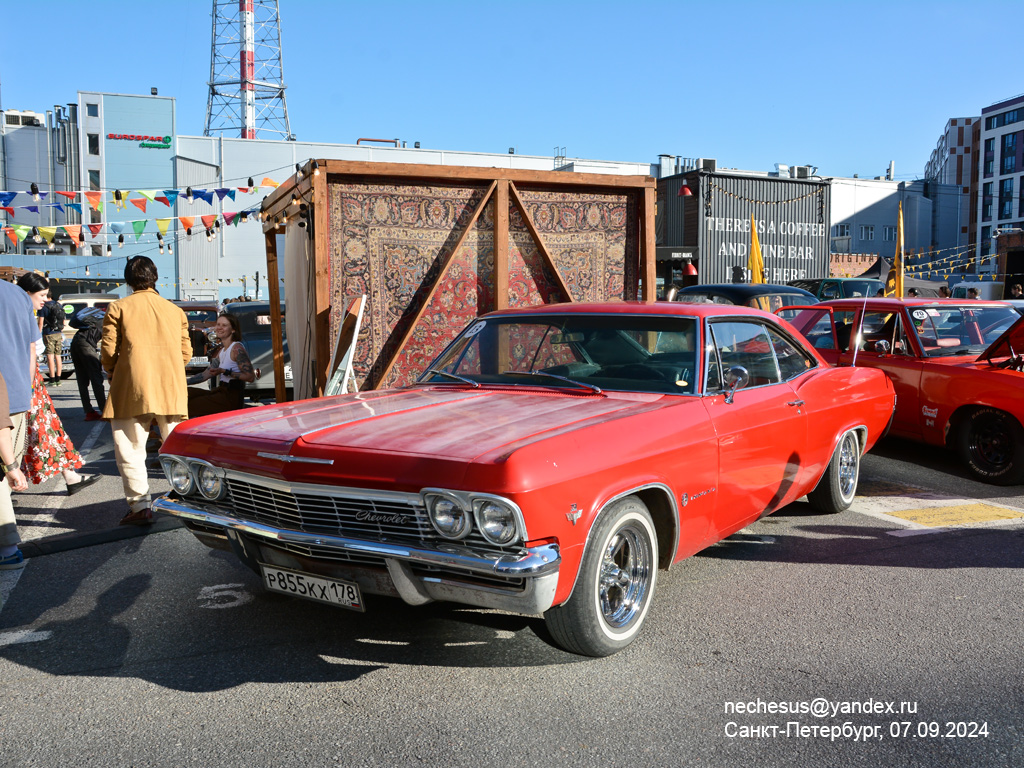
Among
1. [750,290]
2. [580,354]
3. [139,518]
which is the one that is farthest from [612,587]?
[750,290]

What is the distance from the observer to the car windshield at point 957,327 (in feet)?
24.3

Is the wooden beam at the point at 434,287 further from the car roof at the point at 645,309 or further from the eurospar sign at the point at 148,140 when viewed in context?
the eurospar sign at the point at 148,140

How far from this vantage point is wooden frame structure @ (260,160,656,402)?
6.86 m

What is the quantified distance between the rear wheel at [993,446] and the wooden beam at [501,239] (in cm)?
405

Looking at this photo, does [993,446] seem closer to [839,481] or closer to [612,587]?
[839,481]

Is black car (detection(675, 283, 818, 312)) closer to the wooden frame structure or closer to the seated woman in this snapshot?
the wooden frame structure

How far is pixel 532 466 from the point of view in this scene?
9.49ft

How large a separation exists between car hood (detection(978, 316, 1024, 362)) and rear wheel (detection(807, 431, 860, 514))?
1.95 metres

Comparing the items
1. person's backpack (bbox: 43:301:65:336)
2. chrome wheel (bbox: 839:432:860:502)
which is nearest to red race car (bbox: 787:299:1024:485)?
chrome wheel (bbox: 839:432:860:502)

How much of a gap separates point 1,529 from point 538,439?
3.37 meters

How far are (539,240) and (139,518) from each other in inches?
158

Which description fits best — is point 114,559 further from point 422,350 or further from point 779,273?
point 779,273

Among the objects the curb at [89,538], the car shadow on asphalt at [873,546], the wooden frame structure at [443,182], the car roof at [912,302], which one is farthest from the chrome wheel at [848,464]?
the curb at [89,538]

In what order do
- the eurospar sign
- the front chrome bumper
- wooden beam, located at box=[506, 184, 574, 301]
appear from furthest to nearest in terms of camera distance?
the eurospar sign < wooden beam, located at box=[506, 184, 574, 301] < the front chrome bumper
